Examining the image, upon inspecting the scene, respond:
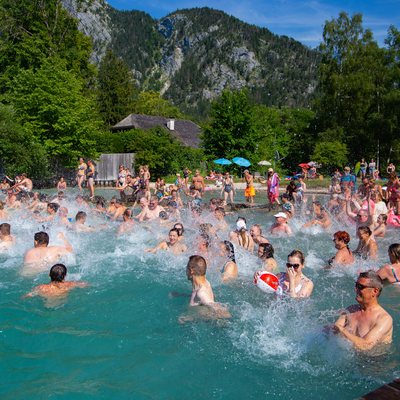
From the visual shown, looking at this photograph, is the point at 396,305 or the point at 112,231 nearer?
the point at 396,305

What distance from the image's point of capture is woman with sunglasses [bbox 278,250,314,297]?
20.9 ft

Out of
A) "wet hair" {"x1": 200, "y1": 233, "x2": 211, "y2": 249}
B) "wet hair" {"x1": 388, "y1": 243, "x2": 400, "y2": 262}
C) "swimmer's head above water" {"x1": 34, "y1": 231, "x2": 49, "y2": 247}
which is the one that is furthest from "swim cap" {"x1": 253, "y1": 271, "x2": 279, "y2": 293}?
"swimmer's head above water" {"x1": 34, "y1": 231, "x2": 49, "y2": 247}

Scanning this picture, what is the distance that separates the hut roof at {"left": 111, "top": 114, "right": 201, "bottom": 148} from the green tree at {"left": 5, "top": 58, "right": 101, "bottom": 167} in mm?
21576

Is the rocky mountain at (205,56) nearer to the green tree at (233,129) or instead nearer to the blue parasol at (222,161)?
the green tree at (233,129)

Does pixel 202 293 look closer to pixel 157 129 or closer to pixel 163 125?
pixel 157 129

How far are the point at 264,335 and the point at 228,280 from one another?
1.93 metres

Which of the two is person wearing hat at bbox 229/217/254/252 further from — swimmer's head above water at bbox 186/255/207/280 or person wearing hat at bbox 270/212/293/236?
swimmer's head above water at bbox 186/255/207/280

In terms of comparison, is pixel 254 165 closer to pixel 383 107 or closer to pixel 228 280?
pixel 383 107

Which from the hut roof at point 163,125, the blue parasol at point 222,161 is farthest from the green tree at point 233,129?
the hut roof at point 163,125

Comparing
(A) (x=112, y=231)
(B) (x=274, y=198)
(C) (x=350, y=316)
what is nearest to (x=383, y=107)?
(B) (x=274, y=198)

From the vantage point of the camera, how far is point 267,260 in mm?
7961

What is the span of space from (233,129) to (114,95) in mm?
32253

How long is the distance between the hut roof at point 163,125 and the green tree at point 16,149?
79.9 feet

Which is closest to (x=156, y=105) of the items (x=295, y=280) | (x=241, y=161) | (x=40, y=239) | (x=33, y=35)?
(x=33, y=35)
